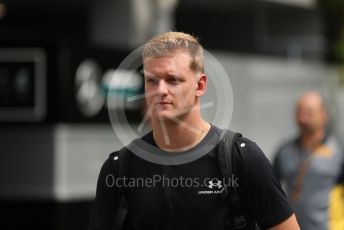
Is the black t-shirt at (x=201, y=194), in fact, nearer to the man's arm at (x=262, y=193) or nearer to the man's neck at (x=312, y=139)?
the man's arm at (x=262, y=193)

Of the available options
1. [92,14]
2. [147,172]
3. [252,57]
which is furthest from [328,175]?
[252,57]

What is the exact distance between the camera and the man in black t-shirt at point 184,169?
3943mm

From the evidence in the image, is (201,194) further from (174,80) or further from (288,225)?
(174,80)

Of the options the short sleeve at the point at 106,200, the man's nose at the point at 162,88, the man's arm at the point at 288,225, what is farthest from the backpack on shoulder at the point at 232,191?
the short sleeve at the point at 106,200

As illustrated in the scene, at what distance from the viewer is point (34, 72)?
502 inches

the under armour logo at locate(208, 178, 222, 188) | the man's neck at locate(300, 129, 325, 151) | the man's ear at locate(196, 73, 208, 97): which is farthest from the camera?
the man's neck at locate(300, 129, 325, 151)

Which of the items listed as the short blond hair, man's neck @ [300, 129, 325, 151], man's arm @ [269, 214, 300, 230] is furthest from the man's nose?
man's neck @ [300, 129, 325, 151]

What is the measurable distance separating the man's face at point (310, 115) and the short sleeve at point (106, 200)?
4500 millimetres

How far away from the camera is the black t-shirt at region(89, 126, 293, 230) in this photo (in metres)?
3.94

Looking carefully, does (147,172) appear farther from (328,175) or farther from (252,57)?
(252,57)

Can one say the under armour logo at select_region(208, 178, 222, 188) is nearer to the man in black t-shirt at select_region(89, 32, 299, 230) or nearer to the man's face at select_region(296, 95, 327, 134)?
the man in black t-shirt at select_region(89, 32, 299, 230)

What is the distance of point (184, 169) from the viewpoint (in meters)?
3.99

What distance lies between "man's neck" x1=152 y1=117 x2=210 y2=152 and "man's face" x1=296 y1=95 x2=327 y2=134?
4442 millimetres

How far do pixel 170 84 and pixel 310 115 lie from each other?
15.3 feet
